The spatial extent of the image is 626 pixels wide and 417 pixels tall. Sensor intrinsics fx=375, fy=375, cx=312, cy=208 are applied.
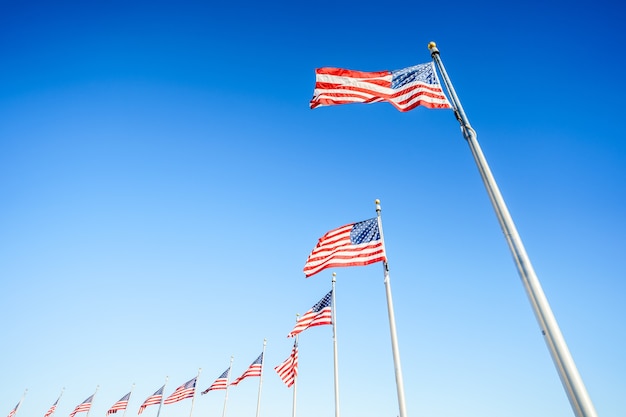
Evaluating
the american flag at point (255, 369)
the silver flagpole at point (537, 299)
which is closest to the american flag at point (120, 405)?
the american flag at point (255, 369)

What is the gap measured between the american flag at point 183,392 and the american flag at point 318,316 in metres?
21.9

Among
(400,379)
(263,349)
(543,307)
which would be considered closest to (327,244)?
(400,379)

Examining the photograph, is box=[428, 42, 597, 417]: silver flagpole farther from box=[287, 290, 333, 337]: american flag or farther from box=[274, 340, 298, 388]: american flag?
box=[274, 340, 298, 388]: american flag

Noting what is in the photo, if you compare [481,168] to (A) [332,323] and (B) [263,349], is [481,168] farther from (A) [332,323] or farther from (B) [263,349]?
(B) [263,349]

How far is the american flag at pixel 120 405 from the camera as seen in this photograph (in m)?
38.4

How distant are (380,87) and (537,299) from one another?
606 centimetres

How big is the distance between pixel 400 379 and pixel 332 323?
7575mm

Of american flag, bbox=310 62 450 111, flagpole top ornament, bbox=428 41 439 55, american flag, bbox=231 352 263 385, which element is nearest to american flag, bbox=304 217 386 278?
american flag, bbox=310 62 450 111

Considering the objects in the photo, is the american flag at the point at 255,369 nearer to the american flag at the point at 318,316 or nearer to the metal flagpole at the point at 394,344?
the american flag at the point at 318,316

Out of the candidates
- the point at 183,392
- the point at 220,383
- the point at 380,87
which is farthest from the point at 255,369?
the point at 380,87

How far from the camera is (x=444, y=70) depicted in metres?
8.12

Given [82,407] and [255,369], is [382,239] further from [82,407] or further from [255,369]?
[82,407]

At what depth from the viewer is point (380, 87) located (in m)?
9.33

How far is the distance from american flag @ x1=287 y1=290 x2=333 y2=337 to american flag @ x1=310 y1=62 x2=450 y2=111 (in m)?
11.4
